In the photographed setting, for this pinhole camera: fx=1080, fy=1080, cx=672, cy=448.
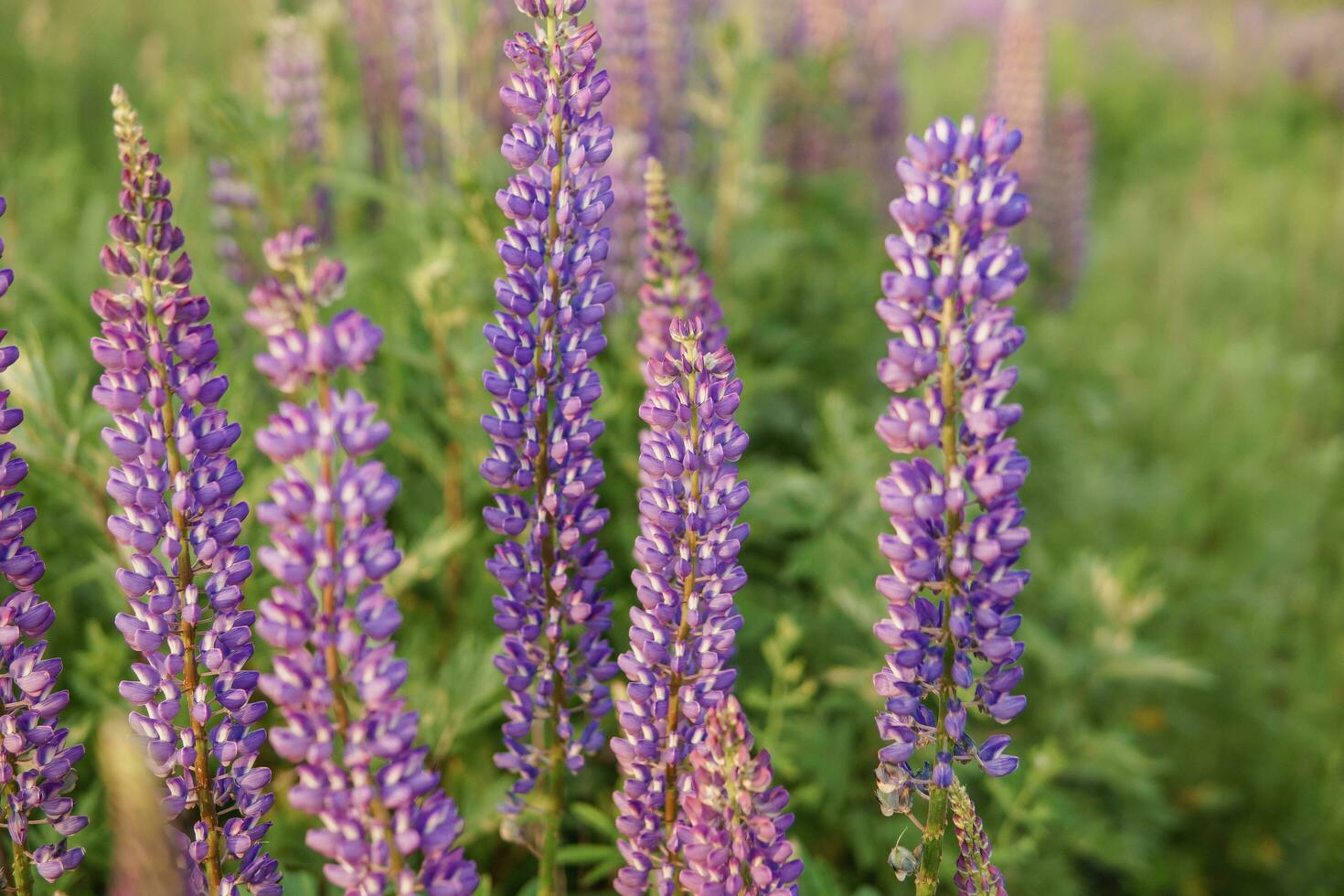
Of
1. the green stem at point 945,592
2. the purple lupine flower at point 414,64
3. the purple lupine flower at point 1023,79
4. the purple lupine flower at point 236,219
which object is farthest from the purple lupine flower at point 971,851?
the purple lupine flower at point 1023,79

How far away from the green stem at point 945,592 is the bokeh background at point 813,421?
59 centimetres

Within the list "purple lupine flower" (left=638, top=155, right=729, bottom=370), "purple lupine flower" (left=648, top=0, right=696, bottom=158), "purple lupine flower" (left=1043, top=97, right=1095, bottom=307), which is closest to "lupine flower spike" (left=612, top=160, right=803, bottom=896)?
"purple lupine flower" (left=638, top=155, right=729, bottom=370)

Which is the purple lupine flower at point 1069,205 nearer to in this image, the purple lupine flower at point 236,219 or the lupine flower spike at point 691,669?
the purple lupine flower at point 236,219

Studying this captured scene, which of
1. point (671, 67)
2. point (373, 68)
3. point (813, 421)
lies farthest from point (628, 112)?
point (373, 68)

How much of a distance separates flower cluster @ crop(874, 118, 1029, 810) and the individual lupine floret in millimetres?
208

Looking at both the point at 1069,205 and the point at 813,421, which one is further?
the point at 1069,205

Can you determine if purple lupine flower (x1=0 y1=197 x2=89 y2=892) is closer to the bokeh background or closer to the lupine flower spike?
the bokeh background

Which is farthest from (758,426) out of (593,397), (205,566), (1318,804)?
(205,566)

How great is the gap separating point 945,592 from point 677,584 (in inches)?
14.1

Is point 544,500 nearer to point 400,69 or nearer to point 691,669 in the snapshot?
point 691,669

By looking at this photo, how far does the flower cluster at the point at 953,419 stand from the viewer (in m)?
1.21

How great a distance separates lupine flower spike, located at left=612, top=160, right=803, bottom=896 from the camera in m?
1.31

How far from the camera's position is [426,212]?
11.7 feet

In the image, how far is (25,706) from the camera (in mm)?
1332
